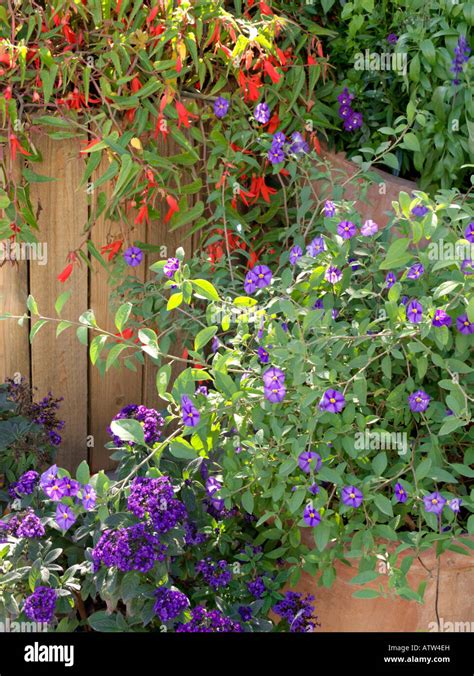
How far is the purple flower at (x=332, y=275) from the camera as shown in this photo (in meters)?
2.46

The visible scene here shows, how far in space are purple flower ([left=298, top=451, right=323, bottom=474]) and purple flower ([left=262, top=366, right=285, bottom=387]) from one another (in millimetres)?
191

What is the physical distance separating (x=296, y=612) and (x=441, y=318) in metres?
0.87

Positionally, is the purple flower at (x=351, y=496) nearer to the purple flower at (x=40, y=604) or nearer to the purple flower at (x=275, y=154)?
the purple flower at (x=40, y=604)

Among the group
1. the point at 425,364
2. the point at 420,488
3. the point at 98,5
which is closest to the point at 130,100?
the point at 98,5

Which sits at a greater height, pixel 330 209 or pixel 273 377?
pixel 330 209

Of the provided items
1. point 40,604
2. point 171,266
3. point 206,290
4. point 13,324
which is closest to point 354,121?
point 171,266

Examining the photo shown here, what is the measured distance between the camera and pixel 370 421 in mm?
2314

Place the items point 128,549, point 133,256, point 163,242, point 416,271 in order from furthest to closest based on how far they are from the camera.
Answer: point 163,242 < point 133,256 < point 416,271 < point 128,549

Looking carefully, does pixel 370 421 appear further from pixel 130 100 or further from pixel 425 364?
pixel 130 100

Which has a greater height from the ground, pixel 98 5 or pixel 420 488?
pixel 98 5

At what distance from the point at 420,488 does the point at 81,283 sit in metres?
1.43

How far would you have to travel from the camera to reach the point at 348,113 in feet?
10.2

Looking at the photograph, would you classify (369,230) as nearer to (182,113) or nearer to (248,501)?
(182,113)

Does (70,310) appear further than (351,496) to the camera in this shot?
Yes
